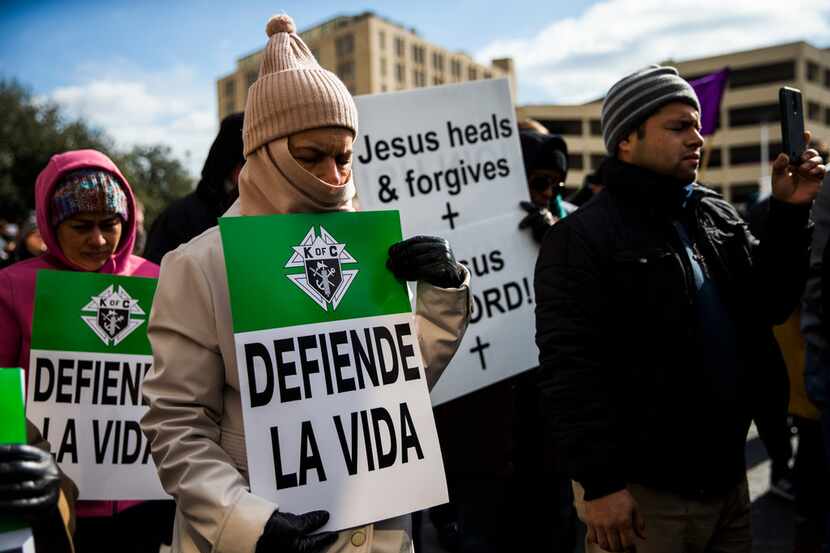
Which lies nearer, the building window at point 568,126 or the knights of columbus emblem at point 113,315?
the knights of columbus emblem at point 113,315

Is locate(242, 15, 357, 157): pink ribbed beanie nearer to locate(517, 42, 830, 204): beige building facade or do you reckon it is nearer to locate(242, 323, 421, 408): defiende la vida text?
locate(242, 323, 421, 408): defiende la vida text

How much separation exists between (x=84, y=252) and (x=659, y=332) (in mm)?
1996

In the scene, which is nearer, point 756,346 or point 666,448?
point 666,448

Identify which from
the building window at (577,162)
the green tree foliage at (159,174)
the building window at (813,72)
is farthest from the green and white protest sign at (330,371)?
the building window at (813,72)

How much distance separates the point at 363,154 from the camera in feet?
11.0

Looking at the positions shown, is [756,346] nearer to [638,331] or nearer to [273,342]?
[638,331]

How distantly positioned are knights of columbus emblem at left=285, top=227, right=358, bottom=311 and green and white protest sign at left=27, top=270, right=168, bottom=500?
3.66 feet

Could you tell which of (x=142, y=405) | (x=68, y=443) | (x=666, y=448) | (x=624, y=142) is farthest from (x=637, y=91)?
(x=68, y=443)

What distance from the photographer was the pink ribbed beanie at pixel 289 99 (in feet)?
6.04

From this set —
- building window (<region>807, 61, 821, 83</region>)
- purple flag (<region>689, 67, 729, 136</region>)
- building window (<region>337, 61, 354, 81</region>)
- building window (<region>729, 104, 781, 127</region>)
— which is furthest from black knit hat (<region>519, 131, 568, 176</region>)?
building window (<region>337, 61, 354, 81</region>)

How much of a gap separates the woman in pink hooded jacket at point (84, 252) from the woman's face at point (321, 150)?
1290mm

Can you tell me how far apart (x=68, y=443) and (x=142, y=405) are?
0.25 metres

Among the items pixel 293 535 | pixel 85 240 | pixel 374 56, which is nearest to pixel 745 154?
pixel 374 56

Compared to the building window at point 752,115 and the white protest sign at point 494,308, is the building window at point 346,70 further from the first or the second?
the white protest sign at point 494,308
